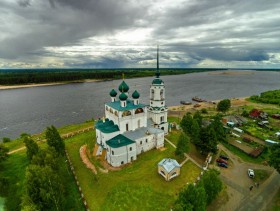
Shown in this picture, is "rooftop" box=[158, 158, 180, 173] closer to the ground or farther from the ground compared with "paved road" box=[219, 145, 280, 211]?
farther from the ground

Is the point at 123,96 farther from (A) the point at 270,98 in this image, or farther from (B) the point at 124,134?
(A) the point at 270,98

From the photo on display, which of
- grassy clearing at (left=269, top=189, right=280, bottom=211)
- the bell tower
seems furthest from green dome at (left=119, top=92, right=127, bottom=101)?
grassy clearing at (left=269, top=189, right=280, bottom=211)

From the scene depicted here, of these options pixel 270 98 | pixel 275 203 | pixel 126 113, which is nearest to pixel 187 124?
pixel 126 113

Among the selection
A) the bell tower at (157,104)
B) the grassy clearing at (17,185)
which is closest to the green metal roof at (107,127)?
the grassy clearing at (17,185)

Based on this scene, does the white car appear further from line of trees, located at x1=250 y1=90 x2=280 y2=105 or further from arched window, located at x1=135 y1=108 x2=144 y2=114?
line of trees, located at x1=250 y1=90 x2=280 y2=105

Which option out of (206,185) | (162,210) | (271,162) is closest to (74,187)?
(162,210)

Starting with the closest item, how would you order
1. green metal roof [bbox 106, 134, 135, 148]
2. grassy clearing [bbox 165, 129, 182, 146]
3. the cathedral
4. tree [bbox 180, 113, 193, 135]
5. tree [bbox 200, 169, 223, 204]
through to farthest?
tree [bbox 200, 169, 223, 204] → green metal roof [bbox 106, 134, 135, 148] → the cathedral → grassy clearing [bbox 165, 129, 182, 146] → tree [bbox 180, 113, 193, 135]

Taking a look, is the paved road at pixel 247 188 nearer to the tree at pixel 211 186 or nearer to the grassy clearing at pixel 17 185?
the tree at pixel 211 186

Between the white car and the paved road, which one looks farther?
the white car
